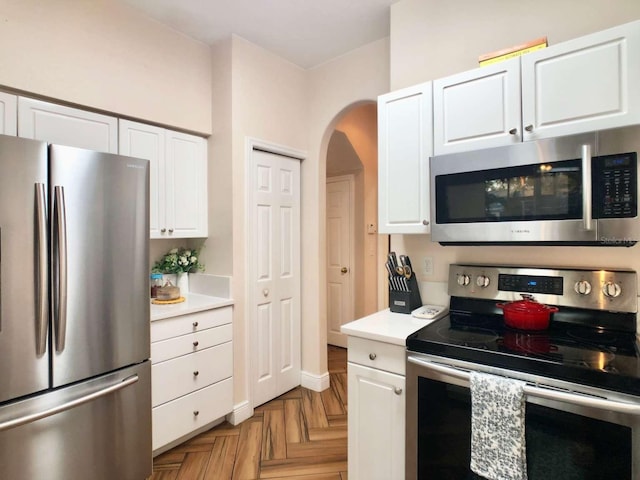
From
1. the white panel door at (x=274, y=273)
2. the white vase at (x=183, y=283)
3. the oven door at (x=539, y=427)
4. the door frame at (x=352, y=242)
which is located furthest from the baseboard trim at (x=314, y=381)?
the oven door at (x=539, y=427)

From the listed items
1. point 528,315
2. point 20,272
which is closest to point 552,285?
point 528,315


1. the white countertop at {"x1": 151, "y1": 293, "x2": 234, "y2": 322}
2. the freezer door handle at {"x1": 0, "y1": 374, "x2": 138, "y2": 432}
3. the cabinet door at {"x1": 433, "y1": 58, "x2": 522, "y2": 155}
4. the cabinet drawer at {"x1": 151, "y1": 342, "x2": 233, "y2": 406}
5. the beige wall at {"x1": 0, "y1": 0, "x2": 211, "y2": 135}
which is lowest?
the cabinet drawer at {"x1": 151, "y1": 342, "x2": 233, "y2": 406}

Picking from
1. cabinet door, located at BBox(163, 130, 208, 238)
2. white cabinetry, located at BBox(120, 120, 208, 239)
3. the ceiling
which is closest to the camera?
the ceiling

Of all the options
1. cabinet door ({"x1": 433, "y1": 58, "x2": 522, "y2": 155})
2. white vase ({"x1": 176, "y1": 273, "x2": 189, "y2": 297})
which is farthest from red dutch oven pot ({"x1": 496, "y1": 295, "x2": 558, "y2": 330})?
white vase ({"x1": 176, "y1": 273, "x2": 189, "y2": 297})

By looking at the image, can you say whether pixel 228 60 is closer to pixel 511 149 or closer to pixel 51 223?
pixel 51 223

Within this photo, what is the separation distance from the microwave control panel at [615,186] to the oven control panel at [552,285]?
0.32m

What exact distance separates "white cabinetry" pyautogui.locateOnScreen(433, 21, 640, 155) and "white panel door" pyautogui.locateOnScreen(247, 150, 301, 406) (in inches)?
57.9

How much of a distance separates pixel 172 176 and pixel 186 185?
4.8 inches

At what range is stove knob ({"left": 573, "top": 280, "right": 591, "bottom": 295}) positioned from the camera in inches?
61.9

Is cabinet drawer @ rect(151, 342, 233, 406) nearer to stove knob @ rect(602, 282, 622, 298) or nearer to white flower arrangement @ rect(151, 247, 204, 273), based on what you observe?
white flower arrangement @ rect(151, 247, 204, 273)

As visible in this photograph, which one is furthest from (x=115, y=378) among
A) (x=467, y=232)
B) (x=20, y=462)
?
(x=467, y=232)

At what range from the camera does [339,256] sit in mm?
4281

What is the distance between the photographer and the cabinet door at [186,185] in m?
2.53

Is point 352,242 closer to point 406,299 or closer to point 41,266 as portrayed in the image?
point 406,299
